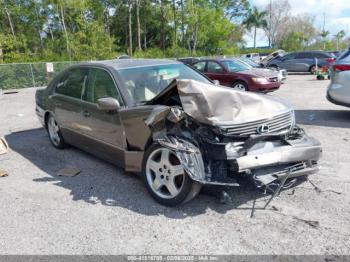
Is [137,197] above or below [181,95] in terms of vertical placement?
below

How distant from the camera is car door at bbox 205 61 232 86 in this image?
510 inches

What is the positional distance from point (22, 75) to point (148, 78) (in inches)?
674

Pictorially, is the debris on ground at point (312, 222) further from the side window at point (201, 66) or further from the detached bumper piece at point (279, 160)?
the side window at point (201, 66)

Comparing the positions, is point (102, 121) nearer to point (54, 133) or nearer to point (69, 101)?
point (69, 101)

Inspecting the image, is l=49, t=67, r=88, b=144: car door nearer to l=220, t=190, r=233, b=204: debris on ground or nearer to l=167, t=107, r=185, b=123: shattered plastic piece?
l=167, t=107, r=185, b=123: shattered plastic piece

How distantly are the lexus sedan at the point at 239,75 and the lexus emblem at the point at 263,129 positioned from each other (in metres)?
8.85

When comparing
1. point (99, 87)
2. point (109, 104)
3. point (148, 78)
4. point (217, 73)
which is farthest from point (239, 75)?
point (109, 104)

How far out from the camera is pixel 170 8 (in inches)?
1740

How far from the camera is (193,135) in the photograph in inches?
141

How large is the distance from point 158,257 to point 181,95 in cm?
162

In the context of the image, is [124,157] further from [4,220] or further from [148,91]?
[4,220]

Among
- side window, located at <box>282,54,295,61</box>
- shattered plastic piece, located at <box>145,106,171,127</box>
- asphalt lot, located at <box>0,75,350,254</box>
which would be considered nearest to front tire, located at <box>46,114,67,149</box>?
asphalt lot, located at <box>0,75,350,254</box>

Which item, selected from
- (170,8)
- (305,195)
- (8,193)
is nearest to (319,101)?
(305,195)

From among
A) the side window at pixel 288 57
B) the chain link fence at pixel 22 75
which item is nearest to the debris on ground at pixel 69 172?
the chain link fence at pixel 22 75
